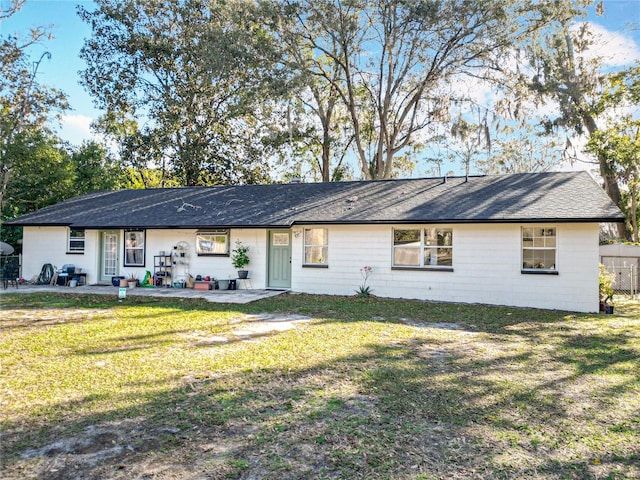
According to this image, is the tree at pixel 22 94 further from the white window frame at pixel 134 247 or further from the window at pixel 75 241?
the white window frame at pixel 134 247

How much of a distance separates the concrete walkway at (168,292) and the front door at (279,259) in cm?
53

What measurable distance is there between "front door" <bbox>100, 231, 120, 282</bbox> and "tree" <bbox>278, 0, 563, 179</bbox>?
35.2ft

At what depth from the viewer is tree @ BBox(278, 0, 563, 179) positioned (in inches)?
685

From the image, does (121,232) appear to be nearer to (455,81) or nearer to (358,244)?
(358,244)

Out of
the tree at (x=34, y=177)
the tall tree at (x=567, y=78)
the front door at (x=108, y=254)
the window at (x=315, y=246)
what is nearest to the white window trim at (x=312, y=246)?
the window at (x=315, y=246)

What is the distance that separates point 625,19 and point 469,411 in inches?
691

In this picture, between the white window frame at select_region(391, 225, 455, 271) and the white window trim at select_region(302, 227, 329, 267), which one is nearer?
the white window frame at select_region(391, 225, 455, 271)

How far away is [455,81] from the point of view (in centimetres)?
1959

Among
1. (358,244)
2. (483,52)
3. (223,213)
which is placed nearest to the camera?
(358,244)

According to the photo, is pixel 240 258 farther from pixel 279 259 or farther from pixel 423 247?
pixel 423 247

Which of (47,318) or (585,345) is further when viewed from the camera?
(47,318)

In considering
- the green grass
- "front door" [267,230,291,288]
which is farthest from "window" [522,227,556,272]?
"front door" [267,230,291,288]

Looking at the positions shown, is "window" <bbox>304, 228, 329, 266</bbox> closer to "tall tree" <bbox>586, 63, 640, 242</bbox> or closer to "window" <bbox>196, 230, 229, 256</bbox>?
"window" <bbox>196, 230, 229, 256</bbox>

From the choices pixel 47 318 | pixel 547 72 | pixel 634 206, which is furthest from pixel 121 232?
pixel 634 206
